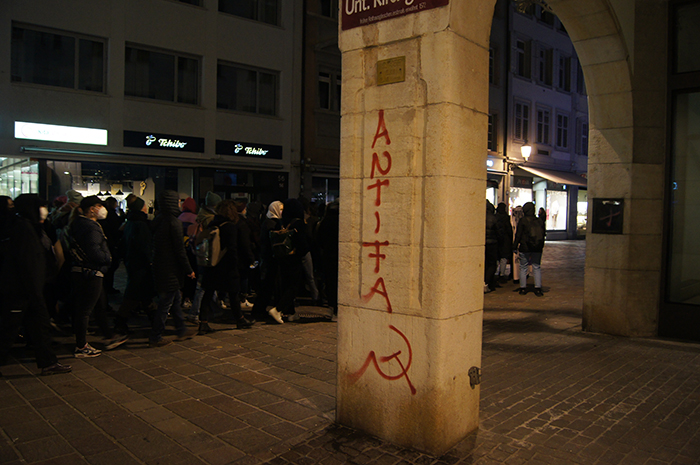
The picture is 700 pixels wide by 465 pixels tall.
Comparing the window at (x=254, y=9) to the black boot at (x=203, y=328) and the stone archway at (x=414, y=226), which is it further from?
the stone archway at (x=414, y=226)

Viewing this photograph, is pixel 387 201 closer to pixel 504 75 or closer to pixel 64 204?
pixel 64 204

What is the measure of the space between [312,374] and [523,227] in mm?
7076

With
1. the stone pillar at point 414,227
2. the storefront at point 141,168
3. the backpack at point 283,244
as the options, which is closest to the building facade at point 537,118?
the storefront at point 141,168

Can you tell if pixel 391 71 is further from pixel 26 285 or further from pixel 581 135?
pixel 581 135

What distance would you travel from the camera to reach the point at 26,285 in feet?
17.3

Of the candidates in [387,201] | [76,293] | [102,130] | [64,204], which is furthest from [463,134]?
[102,130]

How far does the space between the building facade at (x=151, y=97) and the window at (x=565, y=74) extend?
18283 mm

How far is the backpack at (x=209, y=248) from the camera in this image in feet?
23.5

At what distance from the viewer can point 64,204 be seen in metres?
9.02

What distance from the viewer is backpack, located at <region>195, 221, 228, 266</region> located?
23.5ft

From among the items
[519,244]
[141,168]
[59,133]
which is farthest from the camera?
[141,168]

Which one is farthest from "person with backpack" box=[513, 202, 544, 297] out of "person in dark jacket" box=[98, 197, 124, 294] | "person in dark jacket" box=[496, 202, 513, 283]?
"person in dark jacket" box=[98, 197, 124, 294]


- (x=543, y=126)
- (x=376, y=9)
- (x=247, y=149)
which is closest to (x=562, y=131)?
(x=543, y=126)

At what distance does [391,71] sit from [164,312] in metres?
4.18
